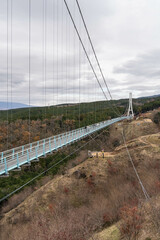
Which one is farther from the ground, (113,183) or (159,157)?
(159,157)

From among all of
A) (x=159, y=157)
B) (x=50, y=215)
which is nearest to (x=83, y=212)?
(x=50, y=215)

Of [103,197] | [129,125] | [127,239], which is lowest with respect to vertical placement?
[103,197]

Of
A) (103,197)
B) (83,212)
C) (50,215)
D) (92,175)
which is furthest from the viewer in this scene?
(92,175)

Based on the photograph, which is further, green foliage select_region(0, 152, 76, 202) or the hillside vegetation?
green foliage select_region(0, 152, 76, 202)

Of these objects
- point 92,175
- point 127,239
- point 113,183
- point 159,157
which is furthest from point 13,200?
point 159,157

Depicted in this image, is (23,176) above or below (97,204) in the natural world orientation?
above

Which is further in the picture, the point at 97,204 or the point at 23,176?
the point at 23,176

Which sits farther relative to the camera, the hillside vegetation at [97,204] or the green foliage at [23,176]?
the green foliage at [23,176]

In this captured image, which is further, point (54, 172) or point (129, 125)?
point (129, 125)

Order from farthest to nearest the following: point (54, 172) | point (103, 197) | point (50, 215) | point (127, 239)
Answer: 1. point (54, 172)
2. point (103, 197)
3. point (50, 215)
4. point (127, 239)

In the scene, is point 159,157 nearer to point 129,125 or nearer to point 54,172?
point 54,172

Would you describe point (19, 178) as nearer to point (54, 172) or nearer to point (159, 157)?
point (54, 172)
